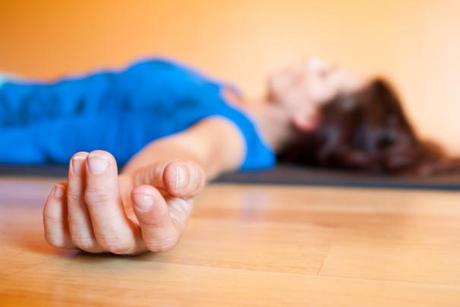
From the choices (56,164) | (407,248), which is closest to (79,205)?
(407,248)

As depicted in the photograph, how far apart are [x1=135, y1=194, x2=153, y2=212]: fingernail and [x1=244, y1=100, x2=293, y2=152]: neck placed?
1231mm

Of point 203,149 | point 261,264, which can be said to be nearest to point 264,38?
point 203,149

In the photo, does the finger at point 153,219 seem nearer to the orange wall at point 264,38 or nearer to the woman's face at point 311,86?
the woman's face at point 311,86

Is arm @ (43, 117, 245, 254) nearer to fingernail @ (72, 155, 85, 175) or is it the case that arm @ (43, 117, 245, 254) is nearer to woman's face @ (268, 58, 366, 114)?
fingernail @ (72, 155, 85, 175)

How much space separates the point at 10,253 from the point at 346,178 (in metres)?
0.94

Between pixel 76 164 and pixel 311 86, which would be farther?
pixel 311 86


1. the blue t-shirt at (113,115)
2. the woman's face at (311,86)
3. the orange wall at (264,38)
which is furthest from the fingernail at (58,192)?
the orange wall at (264,38)

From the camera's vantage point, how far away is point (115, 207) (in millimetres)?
568

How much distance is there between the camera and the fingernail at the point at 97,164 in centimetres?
54

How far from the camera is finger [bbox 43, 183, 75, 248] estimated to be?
1.93ft

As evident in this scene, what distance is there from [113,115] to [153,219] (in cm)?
99

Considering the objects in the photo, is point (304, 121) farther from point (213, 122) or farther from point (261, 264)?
point (261, 264)

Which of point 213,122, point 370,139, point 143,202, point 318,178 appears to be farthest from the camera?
point 370,139

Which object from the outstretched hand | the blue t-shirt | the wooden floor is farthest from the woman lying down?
the outstretched hand
